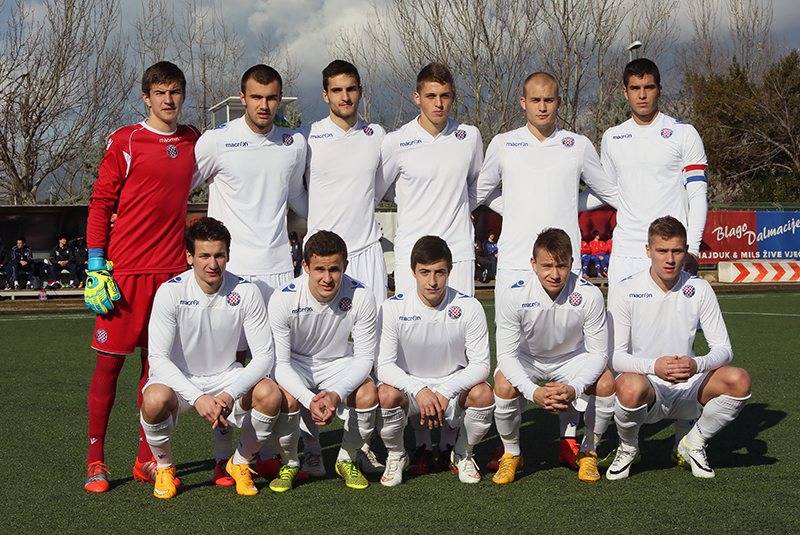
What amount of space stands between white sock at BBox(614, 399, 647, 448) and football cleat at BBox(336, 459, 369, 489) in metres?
1.49

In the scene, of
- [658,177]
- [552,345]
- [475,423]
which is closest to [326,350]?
[475,423]

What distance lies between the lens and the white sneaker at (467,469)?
4.28 metres

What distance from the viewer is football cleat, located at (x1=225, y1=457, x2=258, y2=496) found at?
4086 millimetres

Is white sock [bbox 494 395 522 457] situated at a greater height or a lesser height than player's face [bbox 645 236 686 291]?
lesser

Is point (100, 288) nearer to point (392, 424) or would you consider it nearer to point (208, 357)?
point (208, 357)

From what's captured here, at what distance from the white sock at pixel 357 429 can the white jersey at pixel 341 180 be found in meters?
1.18

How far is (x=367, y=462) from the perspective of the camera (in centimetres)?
452

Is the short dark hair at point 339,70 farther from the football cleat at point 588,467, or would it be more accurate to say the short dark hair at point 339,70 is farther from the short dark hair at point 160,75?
the football cleat at point 588,467

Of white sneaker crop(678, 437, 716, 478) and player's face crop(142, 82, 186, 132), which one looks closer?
white sneaker crop(678, 437, 716, 478)

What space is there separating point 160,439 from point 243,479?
50 centimetres

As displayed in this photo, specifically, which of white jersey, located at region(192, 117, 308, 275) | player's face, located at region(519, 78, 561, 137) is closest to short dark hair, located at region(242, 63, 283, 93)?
white jersey, located at region(192, 117, 308, 275)

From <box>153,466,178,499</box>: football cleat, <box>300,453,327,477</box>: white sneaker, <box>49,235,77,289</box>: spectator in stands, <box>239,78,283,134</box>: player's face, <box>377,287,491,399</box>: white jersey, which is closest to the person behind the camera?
<box>153,466,178,499</box>: football cleat

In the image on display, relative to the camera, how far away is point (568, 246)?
4281 mm

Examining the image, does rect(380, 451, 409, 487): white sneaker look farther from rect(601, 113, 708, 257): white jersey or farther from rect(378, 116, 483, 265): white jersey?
rect(601, 113, 708, 257): white jersey
